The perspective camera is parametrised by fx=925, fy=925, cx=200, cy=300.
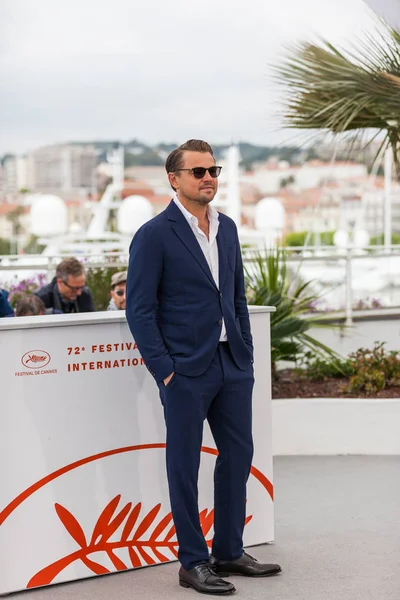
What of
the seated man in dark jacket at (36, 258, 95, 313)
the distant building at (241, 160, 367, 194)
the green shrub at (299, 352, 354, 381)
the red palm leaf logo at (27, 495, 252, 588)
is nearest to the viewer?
the red palm leaf logo at (27, 495, 252, 588)

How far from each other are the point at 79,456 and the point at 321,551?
3.92 ft

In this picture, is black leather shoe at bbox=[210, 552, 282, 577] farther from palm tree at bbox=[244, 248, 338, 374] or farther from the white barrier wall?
palm tree at bbox=[244, 248, 338, 374]

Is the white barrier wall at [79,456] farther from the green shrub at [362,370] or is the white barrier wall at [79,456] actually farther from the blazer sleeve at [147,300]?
the green shrub at [362,370]

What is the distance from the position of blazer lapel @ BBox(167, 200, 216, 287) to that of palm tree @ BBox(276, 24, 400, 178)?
3266mm

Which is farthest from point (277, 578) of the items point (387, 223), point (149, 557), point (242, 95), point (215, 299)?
point (242, 95)

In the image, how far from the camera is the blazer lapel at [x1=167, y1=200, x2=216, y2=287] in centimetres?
360

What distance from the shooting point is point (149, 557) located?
3.94m

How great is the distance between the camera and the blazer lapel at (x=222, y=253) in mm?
3658

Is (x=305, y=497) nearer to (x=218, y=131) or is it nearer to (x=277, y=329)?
(x=277, y=329)

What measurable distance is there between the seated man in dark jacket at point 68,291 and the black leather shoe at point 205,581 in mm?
3215

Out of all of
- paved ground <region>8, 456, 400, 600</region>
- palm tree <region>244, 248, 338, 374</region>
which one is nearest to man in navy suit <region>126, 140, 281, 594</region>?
paved ground <region>8, 456, 400, 600</region>

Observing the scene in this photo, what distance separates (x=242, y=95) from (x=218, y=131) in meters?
7.28

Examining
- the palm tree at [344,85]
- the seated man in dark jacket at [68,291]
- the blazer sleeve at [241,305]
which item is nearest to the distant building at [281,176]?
the palm tree at [344,85]

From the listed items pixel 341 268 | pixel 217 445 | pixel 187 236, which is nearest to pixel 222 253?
pixel 187 236
